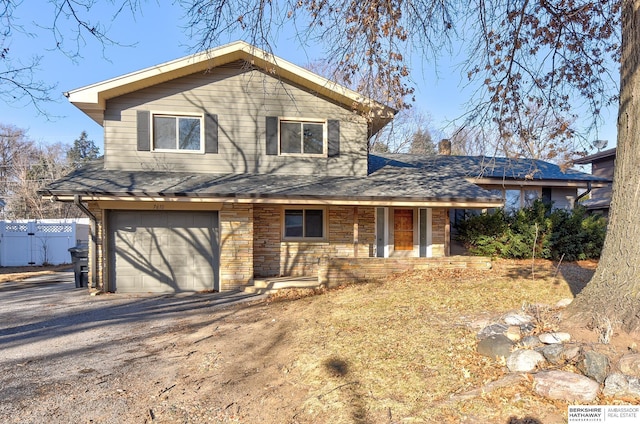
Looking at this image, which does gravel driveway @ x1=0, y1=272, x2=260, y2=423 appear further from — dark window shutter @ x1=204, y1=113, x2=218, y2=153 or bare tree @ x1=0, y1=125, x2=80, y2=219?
bare tree @ x1=0, y1=125, x2=80, y2=219

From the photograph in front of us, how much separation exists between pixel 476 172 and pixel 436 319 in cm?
917

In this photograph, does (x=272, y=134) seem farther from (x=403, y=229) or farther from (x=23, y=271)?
(x=23, y=271)

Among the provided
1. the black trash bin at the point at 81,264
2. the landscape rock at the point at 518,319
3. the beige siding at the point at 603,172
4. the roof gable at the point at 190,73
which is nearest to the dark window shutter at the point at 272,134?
the roof gable at the point at 190,73

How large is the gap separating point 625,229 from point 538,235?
7.73 metres

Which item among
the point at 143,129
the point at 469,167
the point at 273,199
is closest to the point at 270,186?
the point at 273,199

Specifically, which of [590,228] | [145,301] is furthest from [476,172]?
[145,301]

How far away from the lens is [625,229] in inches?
162

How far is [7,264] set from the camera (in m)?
16.7

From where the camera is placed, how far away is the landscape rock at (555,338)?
12.6 ft

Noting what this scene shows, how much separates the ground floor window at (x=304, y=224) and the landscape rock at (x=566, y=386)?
7888 millimetres

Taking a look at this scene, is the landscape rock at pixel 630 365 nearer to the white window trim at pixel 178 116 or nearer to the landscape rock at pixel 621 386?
the landscape rock at pixel 621 386

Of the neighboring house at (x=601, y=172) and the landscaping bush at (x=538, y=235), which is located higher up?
the neighboring house at (x=601, y=172)

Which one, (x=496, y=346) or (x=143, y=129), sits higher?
(x=143, y=129)

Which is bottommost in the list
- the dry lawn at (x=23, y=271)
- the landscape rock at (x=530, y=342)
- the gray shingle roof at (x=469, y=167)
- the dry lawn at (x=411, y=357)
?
the dry lawn at (x=23, y=271)
